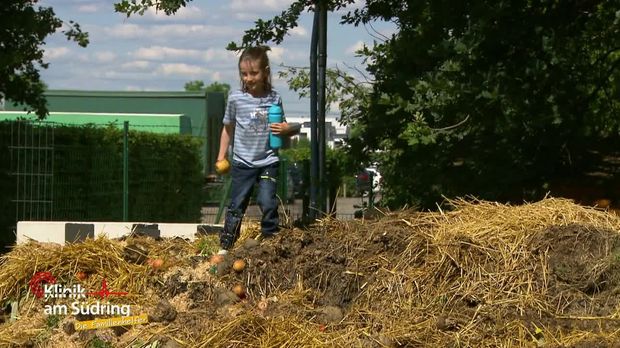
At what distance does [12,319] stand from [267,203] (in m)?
2.03

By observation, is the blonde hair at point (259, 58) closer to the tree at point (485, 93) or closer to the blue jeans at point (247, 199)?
the blue jeans at point (247, 199)

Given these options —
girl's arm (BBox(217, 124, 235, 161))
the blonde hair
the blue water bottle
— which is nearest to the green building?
girl's arm (BBox(217, 124, 235, 161))

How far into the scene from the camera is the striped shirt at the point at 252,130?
8.69 metres

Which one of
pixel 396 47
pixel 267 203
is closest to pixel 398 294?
pixel 267 203

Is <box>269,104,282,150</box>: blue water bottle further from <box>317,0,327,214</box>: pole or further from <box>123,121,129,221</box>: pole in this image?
<box>123,121,129,221</box>: pole

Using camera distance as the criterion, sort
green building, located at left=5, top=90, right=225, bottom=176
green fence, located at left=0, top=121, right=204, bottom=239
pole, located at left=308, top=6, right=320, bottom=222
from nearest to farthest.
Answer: pole, located at left=308, top=6, right=320, bottom=222 < green fence, located at left=0, top=121, right=204, bottom=239 < green building, located at left=5, top=90, right=225, bottom=176

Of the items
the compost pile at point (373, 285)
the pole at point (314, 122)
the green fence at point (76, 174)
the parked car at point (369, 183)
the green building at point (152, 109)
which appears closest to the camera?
the compost pile at point (373, 285)

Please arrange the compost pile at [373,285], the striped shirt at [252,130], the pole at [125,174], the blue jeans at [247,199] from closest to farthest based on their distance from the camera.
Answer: the compost pile at [373,285] < the blue jeans at [247,199] < the striped shirt at [252,130] < the pole at [125,174]

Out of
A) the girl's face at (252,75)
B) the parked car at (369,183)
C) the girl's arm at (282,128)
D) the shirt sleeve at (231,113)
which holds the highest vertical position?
the girl's face at (252,75)

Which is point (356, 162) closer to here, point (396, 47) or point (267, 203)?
point (396, 47)

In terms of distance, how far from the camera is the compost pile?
6676 mm

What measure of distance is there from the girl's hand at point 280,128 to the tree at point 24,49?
7.12 m

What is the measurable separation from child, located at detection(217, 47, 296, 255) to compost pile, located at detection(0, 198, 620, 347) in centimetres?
46

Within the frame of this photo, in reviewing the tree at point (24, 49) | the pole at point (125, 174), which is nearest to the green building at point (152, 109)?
the pole at point (125, 174)
